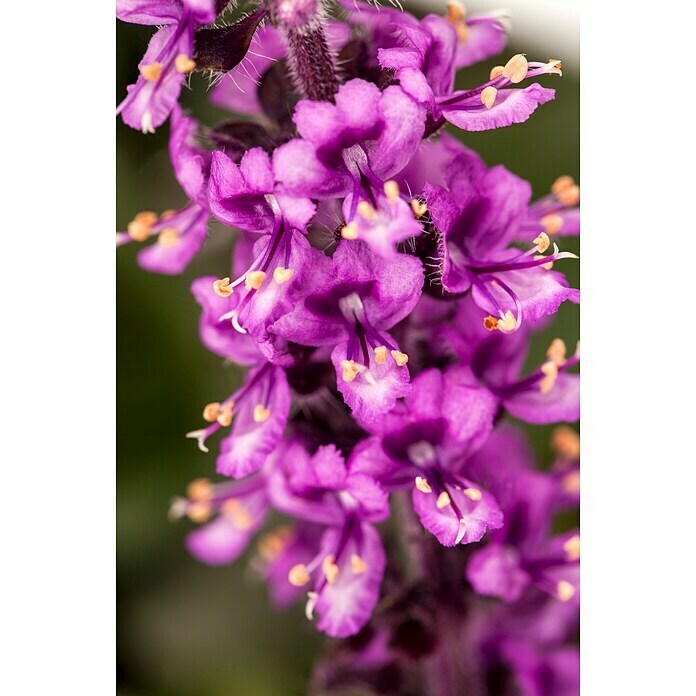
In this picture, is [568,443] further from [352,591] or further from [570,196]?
[352,591]

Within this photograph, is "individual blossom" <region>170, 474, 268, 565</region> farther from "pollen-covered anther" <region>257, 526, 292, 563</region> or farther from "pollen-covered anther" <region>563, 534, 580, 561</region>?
"pollen-covered anther" <region>563, 534, 580, 561</region>

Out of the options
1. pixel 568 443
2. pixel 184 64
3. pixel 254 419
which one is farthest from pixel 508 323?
pixel 568 443

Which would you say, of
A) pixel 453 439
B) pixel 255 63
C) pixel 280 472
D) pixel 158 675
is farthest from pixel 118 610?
pixel 255 63

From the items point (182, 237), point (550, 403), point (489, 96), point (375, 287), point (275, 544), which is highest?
point (489, 96)

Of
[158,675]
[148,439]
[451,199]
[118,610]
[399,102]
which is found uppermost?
[399,102]

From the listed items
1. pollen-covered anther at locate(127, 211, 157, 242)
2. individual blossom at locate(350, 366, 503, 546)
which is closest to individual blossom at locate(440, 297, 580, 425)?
individual blossom at locate(350, 366, 503, 546)
